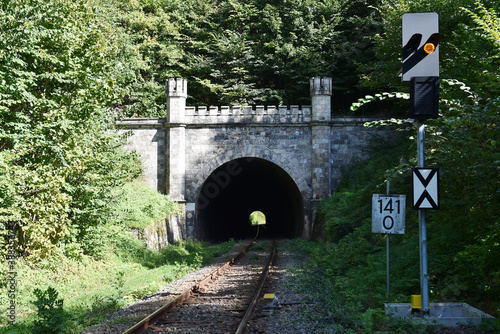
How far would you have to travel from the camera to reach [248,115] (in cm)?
2212

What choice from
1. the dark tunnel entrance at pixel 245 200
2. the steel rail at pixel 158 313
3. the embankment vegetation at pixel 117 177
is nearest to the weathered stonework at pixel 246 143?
the dark tunnel entrance at pixel 245 200

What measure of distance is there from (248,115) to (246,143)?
139 centimetres

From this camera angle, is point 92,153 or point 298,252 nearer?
point 92,153

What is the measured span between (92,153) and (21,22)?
131 inches

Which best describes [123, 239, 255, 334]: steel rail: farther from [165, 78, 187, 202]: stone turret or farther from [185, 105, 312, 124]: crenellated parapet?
[185, 105, 312, 124]: crenellated parapet

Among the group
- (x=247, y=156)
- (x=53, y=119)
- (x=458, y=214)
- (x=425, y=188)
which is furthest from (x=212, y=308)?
(x=247, y=156)

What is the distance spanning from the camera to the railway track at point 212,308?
645 cm

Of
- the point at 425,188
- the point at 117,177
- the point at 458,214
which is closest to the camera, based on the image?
the point at 425,188

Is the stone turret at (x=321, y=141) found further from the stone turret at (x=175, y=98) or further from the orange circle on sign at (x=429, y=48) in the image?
the orange circle on sign at (x=429, y=48)

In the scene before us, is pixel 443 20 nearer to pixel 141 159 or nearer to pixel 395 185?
pixel 395 185

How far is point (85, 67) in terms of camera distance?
1096cm

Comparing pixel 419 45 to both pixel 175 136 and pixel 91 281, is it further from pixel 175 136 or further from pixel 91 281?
pixel 175 136

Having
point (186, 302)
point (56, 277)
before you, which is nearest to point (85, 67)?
point (56, 277)

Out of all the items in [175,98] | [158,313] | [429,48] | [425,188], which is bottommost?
[158,313]
